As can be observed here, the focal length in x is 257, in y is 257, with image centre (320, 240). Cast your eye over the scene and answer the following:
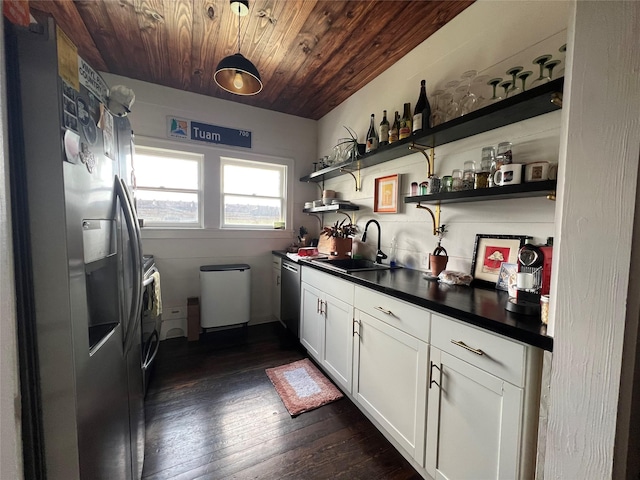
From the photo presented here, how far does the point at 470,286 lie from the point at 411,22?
6.08ft

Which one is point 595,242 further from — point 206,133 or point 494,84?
point 206,133

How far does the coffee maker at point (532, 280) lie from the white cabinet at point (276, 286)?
243cm

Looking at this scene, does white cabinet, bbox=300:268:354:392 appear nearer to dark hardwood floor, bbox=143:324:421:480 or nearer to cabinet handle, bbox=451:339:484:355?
dark hardwood floor, bbox=143:324:421:480

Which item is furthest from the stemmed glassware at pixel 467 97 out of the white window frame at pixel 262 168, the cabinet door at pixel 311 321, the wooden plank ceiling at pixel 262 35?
the white window frame at pixel 262 168

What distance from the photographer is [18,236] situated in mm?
635

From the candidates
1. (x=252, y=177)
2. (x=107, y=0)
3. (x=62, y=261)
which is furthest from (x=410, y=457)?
(x=107, y=0)

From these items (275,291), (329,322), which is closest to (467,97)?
(329,322)

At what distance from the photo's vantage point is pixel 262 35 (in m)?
1.96

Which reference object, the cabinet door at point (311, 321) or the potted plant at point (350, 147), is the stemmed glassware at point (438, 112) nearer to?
the potted plant at point (350, 147)

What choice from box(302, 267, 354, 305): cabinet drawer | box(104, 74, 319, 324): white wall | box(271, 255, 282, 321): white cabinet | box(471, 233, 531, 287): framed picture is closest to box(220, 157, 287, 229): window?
box(104, 74, 319, 324): white wall

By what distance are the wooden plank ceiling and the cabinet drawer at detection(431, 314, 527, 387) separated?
1968 millimetres

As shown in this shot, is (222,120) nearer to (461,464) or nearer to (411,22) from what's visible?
(411,22)

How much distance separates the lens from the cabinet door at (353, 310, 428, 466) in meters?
1.27

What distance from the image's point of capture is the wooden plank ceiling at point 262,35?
5.60 ft
